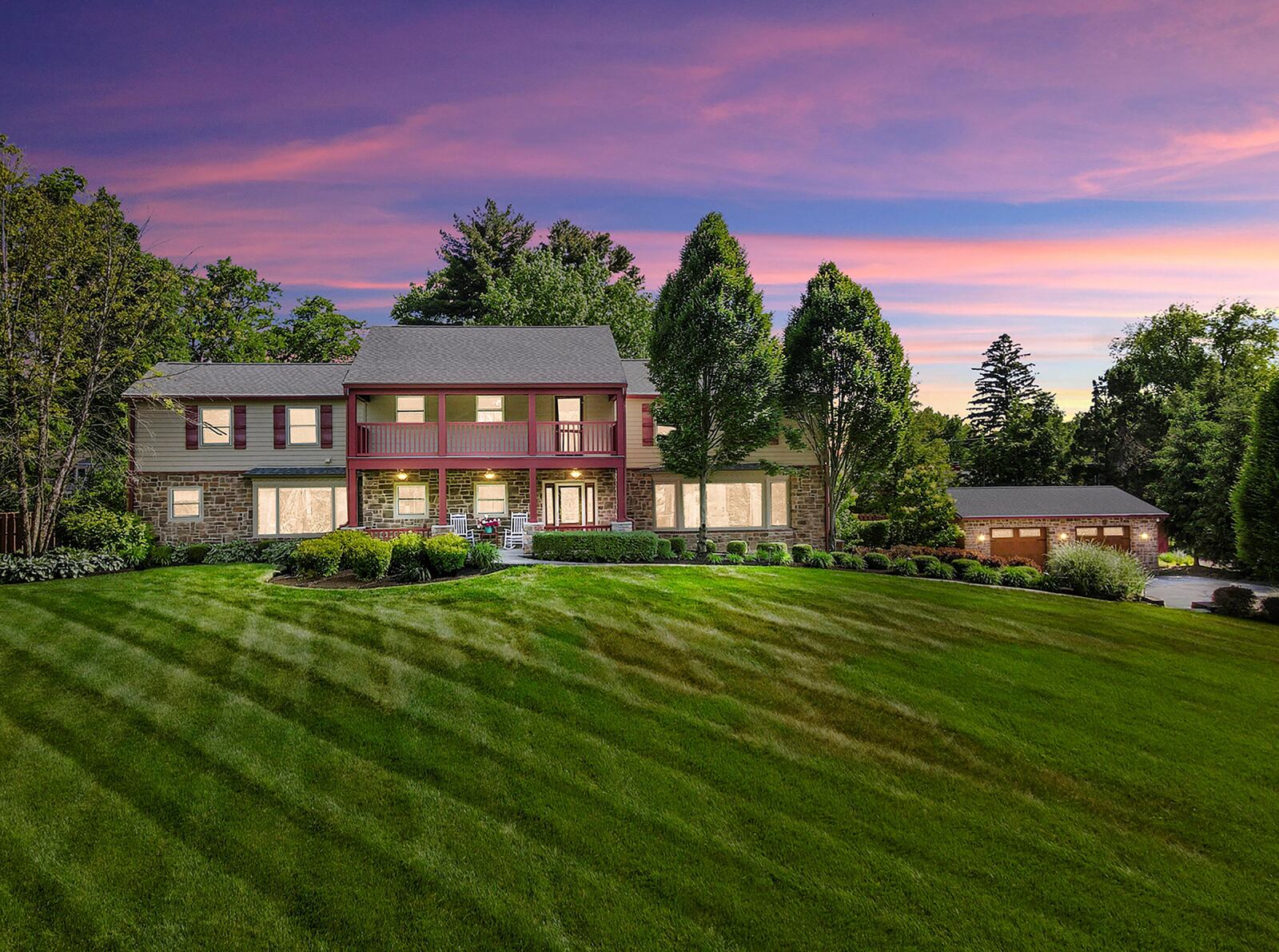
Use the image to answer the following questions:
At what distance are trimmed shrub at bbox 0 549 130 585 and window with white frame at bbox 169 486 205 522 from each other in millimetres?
5337

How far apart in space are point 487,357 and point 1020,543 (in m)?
21.5

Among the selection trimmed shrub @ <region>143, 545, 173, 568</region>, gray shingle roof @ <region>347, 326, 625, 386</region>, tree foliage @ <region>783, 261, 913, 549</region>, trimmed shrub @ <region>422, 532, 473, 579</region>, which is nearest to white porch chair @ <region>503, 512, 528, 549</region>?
trimmed shrub @ <region>422, 532, 473, 579</region>

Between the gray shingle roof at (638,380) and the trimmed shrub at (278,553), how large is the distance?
1172 centimetres

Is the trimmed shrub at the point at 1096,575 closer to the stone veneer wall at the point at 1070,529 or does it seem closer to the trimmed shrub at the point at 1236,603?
the trimmed shrub at the point at 1236,603

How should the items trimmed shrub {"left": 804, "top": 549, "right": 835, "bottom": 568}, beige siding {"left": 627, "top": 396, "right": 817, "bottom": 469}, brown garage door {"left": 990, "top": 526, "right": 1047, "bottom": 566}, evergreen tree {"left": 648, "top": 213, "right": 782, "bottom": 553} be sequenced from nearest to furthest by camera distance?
1. trimmed shrub {"left": 804, "top": 549, "right": 835, "bottom": 568}
2. evergreen tree {"left": 648, "top": 213, "right": 782, "bottom": 553}
3. beige siding {"left": 627, "top": 396, "right": 817, "bottom": 469}
4. brown garage door {"left": 990, "top": 526, "right": 1047, "bottom": 566}

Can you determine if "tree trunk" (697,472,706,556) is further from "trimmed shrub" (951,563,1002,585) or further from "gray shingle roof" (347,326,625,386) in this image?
"trimmed shrub" (951,563,1002,585)

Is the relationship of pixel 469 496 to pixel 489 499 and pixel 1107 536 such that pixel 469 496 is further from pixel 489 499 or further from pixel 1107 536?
pixel 1107 536

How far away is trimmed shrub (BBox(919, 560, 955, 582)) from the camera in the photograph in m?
17.2

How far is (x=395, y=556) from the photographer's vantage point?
1480 cm

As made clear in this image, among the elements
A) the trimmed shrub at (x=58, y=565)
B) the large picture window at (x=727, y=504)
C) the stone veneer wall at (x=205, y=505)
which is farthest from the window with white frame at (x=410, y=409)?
the trimmed shrub at (x=58, y=565)

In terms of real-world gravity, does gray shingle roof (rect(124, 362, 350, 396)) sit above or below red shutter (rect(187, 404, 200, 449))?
above

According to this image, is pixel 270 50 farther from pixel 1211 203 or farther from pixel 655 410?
pixel 1211 203

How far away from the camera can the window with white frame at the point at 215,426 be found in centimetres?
2139

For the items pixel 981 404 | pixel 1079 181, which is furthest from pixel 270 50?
pixel 981 404
